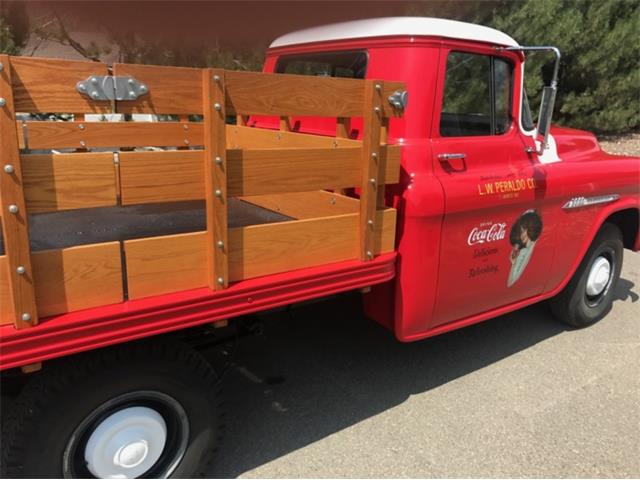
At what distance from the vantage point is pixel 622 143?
11.3 metres

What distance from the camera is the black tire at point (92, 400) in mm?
1855

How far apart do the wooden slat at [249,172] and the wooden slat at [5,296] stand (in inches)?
15.3

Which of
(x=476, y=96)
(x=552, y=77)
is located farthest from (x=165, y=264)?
(x=552, y=77)

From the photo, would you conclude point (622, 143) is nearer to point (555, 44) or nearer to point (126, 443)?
point (555, 44)

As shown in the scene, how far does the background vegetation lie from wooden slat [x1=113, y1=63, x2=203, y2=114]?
532 centimetres

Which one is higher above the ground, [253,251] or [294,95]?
[294,95]

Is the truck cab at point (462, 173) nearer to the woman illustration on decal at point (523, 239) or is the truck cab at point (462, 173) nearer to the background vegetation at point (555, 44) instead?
the woman illustration on decal at point (523, 239)

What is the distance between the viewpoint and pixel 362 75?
2926 mm

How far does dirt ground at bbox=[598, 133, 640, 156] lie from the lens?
10.9 meters

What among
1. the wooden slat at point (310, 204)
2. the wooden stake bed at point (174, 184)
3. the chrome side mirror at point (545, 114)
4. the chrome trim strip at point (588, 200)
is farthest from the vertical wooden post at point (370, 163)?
the chrome trim strip at point (588, 200)

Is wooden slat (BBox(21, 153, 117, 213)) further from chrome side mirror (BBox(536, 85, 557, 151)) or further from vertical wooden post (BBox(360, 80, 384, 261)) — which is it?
chrome side mirror (BBox(536, 85, 557, 151))

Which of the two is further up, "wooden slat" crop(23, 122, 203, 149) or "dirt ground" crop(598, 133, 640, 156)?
"wooden slat" crop(23, 122, 203, 149)

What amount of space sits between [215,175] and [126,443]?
1.04 meters

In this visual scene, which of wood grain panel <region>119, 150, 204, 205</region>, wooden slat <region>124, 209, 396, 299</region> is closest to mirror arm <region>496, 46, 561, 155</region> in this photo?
wooden slat <region>124, 209, 396, 299</region>
